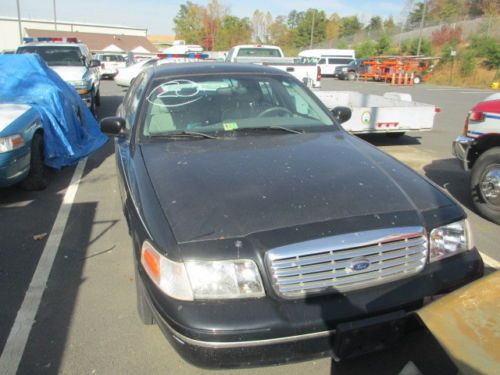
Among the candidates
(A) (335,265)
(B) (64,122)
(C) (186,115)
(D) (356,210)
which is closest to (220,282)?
(A) (335,265)

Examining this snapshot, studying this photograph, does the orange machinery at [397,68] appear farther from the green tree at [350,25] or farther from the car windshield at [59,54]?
the green tree at [350,25]

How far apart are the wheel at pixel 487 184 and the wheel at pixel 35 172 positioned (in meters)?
5.21

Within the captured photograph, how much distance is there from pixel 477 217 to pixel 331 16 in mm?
92762

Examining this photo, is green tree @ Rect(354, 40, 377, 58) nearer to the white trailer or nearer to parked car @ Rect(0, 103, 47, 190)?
the white trailer

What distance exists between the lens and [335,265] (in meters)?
2.17

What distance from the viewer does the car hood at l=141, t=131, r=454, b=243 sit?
2281mm

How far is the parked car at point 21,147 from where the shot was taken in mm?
4949

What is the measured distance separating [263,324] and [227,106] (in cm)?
219

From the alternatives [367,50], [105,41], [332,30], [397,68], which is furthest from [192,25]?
[397,68]

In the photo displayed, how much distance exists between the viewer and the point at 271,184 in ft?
8.60

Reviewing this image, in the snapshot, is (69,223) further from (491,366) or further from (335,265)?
(491,366)

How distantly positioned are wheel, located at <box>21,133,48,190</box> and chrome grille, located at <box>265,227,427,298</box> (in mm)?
4534

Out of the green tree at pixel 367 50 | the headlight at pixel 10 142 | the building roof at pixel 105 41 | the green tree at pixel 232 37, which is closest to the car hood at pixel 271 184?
the headlight at pixel 10 142

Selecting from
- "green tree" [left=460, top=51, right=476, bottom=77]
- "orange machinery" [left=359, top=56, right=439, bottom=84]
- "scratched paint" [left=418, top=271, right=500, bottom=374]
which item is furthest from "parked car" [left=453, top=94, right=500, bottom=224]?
"green tree" [left=460, top=51, right=476, bottom=77]
